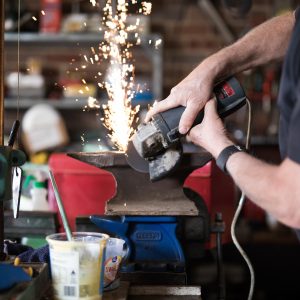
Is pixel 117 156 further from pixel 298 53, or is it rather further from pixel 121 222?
pixel 298 53

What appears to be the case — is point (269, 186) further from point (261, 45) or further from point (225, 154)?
point (261, 45)

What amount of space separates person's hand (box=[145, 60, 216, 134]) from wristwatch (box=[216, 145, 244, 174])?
0.46 ft

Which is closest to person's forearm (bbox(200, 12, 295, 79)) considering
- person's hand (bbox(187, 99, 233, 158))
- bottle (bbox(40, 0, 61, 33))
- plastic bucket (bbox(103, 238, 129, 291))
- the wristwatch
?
person's hand (bbox(187, 99, 233, 158))

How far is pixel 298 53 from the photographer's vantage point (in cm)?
116

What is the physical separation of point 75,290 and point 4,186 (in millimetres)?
255

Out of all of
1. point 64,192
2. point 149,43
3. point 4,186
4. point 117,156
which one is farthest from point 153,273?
point 149,43

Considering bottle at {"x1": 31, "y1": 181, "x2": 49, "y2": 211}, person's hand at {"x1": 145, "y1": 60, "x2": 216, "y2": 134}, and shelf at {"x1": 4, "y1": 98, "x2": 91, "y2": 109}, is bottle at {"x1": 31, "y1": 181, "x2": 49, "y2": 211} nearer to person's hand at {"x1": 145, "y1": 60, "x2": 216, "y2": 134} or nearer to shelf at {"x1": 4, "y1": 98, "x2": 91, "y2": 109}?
person's hand at {"x1": 145, "y1": 60, "x2": 216, "y2": 134}

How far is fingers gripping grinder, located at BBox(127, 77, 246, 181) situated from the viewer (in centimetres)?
139

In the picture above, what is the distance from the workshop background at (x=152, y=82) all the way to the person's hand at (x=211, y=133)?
1695mm

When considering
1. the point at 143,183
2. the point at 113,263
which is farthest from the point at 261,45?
the point at 113,263

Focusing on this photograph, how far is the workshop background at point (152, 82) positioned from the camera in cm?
354

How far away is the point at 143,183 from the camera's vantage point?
59.1 inches

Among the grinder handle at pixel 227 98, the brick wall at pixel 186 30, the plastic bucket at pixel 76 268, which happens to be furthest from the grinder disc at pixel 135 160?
the brick wall at pixel 186 30

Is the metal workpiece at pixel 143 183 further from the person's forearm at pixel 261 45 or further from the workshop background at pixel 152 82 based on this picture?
the workshop background at pixel 152 82
